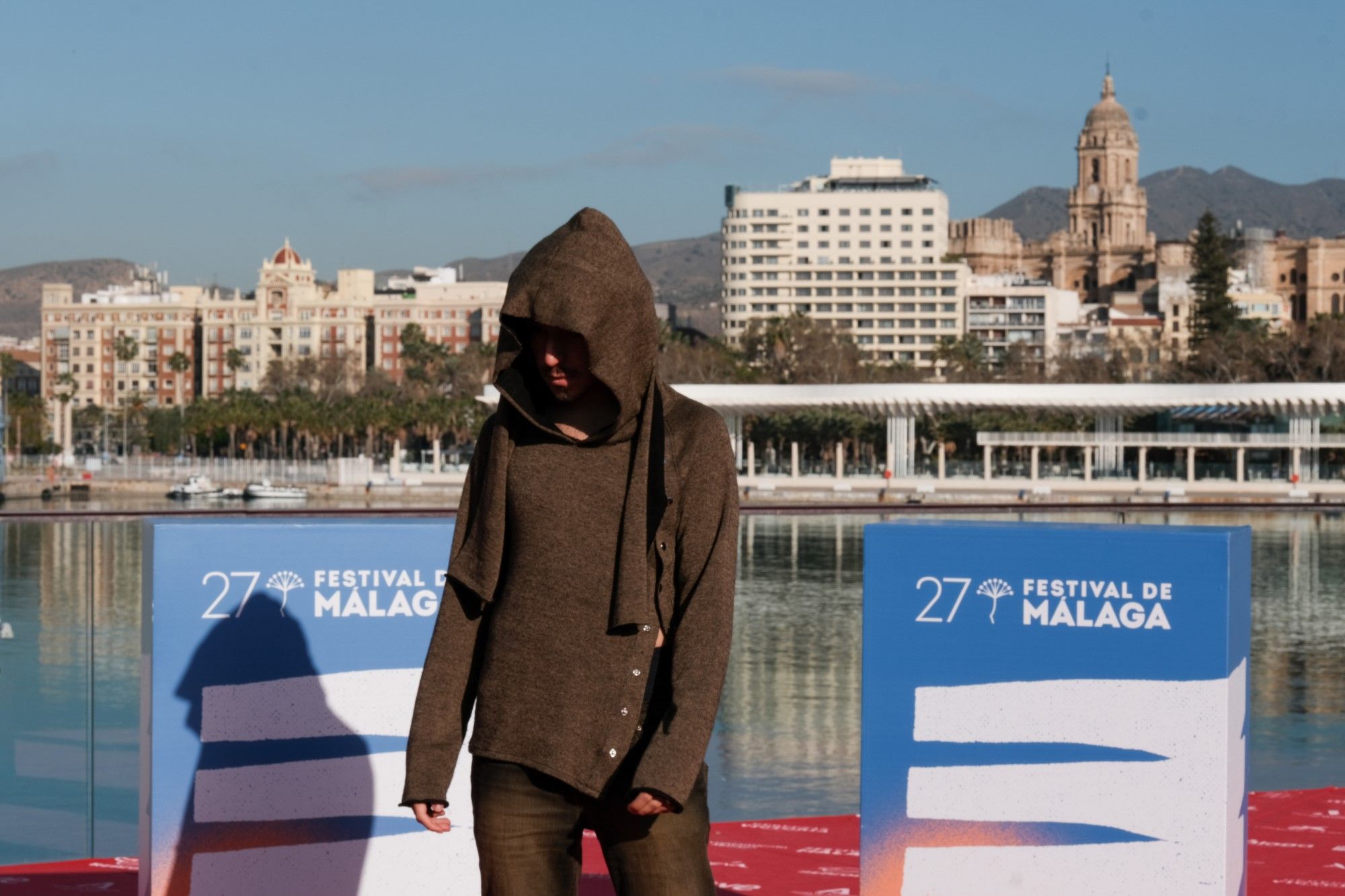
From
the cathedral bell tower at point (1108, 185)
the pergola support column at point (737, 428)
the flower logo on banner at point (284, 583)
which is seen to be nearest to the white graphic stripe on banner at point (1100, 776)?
the flower logo on banner at point (284, 583)

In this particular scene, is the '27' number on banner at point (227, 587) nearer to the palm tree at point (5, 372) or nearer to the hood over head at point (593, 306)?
the hood over head at point (593, 306)

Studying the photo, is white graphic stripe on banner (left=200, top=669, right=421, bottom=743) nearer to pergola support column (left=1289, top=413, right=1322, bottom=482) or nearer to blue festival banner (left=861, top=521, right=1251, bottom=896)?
blue festival banner (left=861, top=521, right=1251, bottom=896)

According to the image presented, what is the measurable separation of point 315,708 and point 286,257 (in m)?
140

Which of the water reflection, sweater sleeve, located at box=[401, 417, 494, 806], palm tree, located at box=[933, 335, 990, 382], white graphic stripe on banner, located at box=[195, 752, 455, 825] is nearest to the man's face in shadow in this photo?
sweater sleeve, located at box=[401, 417, 494, 806]

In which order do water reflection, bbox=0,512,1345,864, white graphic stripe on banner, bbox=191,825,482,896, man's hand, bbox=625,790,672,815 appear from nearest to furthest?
man's hand, bbox=625,790,672,815 < white graphic stripe on banner, bbox=191,825,482,896 < water reflection, bbox=0,512,1345,864

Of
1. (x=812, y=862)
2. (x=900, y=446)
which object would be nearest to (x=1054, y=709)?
(x=812, y=862)

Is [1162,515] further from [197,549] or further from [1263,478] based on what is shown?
[1263,478]

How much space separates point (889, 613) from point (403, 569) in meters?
1.05

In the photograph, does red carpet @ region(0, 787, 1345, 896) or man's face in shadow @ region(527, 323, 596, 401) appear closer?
man's face in shadow @ region(527, 323, 596, 401)

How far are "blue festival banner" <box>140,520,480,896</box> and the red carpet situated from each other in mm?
775

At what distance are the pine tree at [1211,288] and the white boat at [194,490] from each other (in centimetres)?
4617

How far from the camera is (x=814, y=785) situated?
236 inches

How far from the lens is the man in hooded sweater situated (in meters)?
2.82

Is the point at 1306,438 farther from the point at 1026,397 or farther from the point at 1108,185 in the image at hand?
the point at 1108,185
